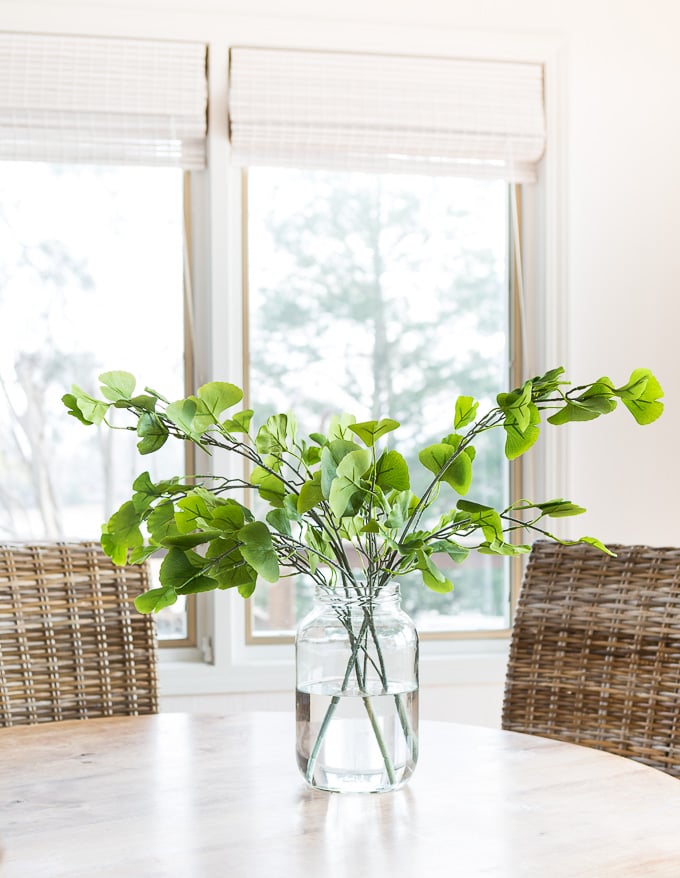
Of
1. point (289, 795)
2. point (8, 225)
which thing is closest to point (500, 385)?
point (8, 225)

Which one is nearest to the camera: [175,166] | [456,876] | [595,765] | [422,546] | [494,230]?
[456,876]

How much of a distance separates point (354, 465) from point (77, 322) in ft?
5.37

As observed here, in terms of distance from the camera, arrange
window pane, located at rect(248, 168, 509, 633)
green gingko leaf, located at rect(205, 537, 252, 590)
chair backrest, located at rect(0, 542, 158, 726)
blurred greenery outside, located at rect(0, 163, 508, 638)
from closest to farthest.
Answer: green gingko leaf, located at rect(205, 537, 252, 590) → chair backrest, located at rect(0, 542, 158, 726) → blurred greenery outside, located at rect(0, 163, 508, 638) → window pane, located at rect(248, 168, 509, 633)

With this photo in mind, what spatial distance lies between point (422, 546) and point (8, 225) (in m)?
1.81

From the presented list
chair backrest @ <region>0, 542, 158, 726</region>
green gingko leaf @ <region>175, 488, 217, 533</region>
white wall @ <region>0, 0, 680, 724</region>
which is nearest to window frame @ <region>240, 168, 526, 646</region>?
white wall @ <region>0, 0, 680, 724</region>

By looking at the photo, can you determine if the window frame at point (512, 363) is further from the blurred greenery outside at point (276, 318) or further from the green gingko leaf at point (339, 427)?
the green gingko leaf at point (339, 427)

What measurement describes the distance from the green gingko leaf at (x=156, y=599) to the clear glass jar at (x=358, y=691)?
0.16 m

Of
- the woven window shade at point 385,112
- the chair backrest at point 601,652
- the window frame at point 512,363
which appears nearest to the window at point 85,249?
the woven window shade at point 385,112

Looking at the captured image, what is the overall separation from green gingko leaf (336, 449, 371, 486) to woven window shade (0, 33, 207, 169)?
5.35ft

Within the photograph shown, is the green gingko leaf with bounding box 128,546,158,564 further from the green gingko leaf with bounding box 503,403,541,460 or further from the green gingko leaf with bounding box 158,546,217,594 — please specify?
the green gingko leaf with bounding box 503,403,541,460

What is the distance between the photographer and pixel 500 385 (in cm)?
264

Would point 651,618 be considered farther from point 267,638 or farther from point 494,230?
point 494,230

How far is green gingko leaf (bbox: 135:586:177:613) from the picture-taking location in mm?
987

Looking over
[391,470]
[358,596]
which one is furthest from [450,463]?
[358,596]
